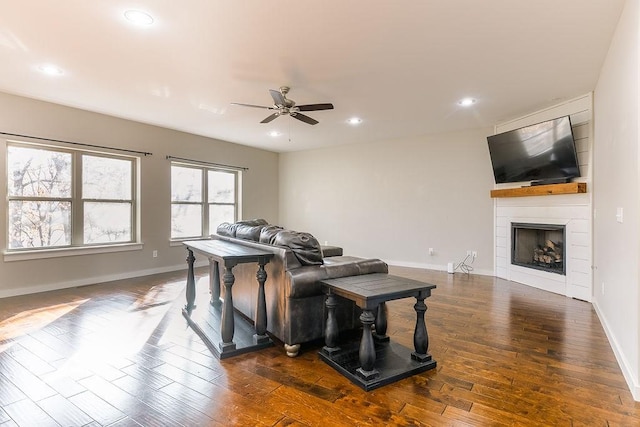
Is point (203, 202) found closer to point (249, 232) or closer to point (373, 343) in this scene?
point (249, 232)

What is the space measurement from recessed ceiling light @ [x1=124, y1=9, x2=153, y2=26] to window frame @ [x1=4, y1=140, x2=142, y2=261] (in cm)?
316

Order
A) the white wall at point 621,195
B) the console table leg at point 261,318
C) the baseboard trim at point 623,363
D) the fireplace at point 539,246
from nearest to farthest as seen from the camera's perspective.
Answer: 1. the baseboard trim at point 623,363
2. the white wall at point 621,195
3. the console table leg at point 261,318
4. the fireplace at point 539,246

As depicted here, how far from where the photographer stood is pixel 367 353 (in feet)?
7.16

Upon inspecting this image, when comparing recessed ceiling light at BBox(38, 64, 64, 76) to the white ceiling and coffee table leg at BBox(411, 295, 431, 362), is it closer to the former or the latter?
the white ceiling

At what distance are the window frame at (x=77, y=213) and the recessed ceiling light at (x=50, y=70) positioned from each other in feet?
4.75

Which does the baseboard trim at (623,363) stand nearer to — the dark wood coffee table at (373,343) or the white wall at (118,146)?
the dark wood coffee table at (373,343)

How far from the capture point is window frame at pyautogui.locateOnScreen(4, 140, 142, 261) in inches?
175

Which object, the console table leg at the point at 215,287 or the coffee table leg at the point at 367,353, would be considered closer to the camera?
the coffee table leg at the point at 367,353

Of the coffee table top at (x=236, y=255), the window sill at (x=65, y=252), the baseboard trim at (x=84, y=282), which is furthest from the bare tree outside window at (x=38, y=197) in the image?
the coffee table top at (x=236, y=255)

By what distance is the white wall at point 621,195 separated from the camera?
2127 mm

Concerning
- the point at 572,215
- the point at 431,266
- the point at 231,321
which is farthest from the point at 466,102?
the point at 231,321

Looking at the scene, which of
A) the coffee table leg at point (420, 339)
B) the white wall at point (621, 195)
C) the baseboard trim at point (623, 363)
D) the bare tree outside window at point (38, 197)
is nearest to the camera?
the baseboard trim at point (623, 363)

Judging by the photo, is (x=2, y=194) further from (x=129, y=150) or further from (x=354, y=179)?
(x=354, y=179)

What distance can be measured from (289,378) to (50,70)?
4034 millimetres
